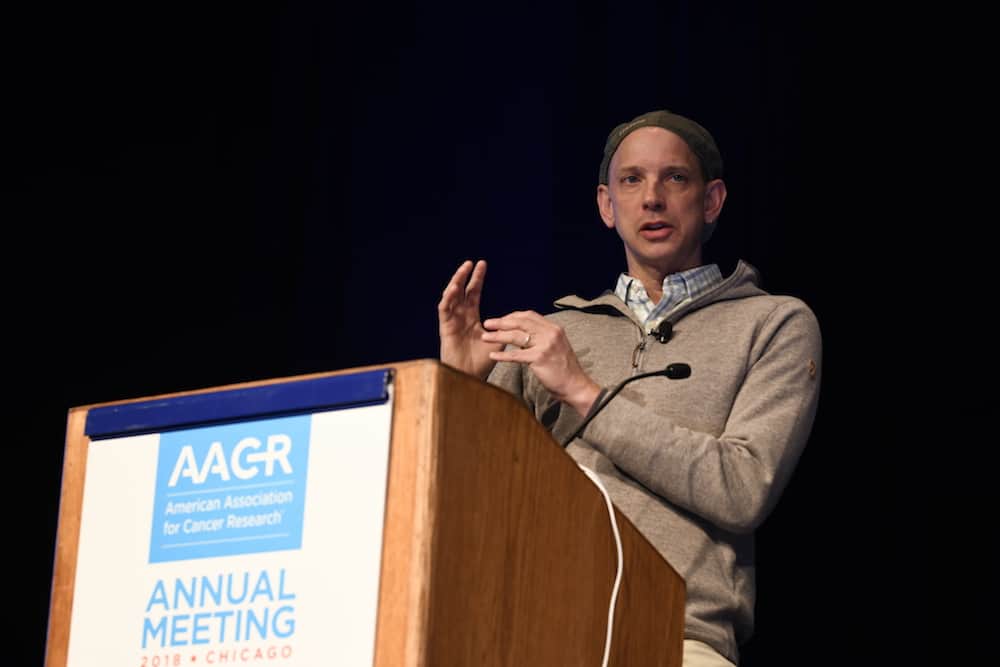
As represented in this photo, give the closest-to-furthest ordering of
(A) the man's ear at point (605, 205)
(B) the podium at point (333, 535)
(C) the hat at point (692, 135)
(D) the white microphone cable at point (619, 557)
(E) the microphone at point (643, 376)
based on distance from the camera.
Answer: (B) the podium at point (333, 535)
(D) the white microphone cable at point (619, 557)
(E) the microphone at point (643, 376)
(C) the hat at point (692, 135)
(A) the man's ear at point (605, 205)

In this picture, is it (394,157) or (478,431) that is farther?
(394,157)

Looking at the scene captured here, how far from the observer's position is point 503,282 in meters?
3.21

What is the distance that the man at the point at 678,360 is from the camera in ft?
6.41

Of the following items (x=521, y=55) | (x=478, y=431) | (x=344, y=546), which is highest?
(x=521, y=55)

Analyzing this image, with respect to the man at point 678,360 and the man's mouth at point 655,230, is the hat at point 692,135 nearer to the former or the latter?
the man at point 678,360

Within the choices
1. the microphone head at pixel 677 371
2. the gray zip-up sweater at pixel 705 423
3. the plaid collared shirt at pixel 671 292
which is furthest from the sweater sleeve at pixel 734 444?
the plaid collared shirt at pixel 671 292

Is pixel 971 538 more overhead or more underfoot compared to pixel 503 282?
more underfoot

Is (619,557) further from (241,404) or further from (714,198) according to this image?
(714,198)

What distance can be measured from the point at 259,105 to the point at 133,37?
0.37 metres

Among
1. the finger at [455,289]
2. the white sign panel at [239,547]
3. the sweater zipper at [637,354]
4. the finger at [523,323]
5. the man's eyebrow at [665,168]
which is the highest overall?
the man's eyebrow at [665,168]

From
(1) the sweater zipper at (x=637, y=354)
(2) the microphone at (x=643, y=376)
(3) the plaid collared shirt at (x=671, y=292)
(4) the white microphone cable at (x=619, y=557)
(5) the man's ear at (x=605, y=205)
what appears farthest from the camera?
(5) the man's ear at (x=605, y=205)

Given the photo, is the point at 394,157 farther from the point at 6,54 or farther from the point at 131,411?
the point at 131,411

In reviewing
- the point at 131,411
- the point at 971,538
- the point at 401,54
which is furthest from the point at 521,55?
the point at 131,411

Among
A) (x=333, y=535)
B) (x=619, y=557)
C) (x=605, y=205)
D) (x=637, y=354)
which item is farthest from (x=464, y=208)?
(x=333, y=535)
